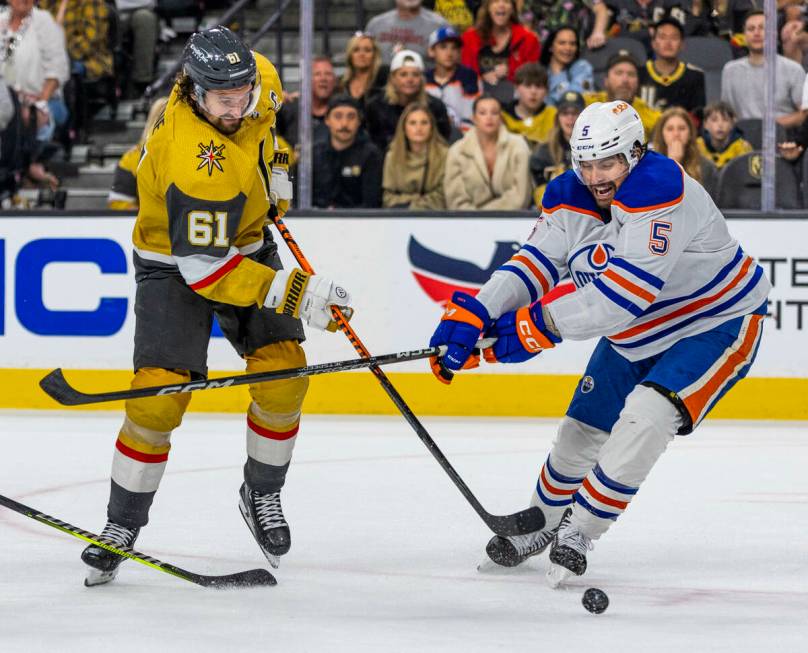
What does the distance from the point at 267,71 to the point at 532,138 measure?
2655 mm

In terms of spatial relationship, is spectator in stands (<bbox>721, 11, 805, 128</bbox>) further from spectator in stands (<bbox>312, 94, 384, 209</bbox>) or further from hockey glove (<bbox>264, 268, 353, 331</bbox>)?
hockey glove (<bbox>264, 268, 353, 331</bbox>)

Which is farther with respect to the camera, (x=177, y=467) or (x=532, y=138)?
(x=532, y=138)

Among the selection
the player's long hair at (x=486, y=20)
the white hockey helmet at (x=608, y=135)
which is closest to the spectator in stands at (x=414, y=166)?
the player's long hair at (x=486, y=20)

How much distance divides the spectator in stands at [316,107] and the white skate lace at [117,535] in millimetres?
3026

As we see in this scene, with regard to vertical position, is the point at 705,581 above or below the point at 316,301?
below

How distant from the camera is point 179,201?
323 centimetres

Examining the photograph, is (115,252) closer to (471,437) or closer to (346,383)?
(346,383)

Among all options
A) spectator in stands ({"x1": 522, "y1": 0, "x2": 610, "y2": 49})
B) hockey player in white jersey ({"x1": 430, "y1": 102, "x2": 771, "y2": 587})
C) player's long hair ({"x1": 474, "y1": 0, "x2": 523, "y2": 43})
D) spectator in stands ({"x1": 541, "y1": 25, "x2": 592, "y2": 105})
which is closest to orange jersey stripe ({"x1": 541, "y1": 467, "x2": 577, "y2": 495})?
hockey player in white jersey ({"x1": 430, "y1": 102, "x2": 771, "y2": 587})

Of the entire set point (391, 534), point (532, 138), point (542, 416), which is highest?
point (532, 138)

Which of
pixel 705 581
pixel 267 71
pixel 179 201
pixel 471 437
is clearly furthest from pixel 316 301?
pixel 471 437

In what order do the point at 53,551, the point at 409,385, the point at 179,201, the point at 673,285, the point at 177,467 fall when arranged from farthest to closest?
the point at 409,385 → the point at 177,467 → the point at 53,551 → the point at 673,285 → the point at 179,201

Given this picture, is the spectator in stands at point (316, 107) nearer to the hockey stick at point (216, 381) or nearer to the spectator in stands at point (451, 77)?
the spectator in stands at point (451, 77)

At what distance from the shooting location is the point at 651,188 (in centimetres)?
329

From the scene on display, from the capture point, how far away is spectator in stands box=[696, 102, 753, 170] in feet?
19.8
